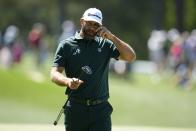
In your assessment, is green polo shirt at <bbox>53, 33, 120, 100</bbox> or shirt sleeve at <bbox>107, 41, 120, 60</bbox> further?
shirt sleeve at <bbox>107, 41, 120, 60</bbox>

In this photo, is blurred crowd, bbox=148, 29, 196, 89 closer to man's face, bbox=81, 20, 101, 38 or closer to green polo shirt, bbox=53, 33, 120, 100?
green polo shirt, bbox=53, 33, 120, 100

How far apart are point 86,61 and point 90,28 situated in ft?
1.18

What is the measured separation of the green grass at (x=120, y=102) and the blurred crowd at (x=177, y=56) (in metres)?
0.90

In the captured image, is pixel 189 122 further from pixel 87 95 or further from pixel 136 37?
pixel 136 37

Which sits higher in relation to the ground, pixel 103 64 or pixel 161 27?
pixel 161 27

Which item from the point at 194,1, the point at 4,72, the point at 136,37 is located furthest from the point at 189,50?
the point at 136,37

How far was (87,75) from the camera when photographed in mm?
9898

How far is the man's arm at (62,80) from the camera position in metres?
9.60

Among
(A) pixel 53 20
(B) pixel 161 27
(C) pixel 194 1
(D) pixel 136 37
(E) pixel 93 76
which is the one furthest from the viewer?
(A) pixel 53 20

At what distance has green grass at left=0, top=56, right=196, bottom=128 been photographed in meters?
20.8

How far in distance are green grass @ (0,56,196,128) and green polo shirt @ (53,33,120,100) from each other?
959 cm

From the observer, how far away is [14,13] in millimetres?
64375

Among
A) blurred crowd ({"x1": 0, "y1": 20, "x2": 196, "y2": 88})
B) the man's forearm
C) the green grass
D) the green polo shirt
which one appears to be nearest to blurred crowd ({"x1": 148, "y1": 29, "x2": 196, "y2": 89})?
blurred crowd ({"x1": 0, "y1": 20, "x2": 196, "y2": 88})

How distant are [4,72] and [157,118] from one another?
6.75 metres
